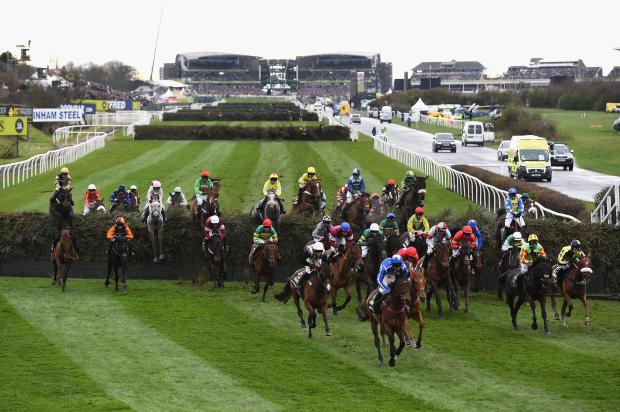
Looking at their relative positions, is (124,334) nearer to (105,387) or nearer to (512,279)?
(105,387)

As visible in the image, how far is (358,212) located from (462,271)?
3.75 metres

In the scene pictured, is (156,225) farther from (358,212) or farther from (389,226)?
(389,226)

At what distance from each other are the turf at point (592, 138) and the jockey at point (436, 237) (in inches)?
1296

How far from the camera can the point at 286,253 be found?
22.7 m

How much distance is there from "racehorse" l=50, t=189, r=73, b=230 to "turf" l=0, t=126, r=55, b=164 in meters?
29.8

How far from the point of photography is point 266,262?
19500 millimetres

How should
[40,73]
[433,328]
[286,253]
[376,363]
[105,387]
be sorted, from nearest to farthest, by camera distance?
[105,387] → [376,363] → [433,328] → [286,253] → [40,73]

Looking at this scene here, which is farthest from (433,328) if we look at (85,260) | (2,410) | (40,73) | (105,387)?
(40,73)

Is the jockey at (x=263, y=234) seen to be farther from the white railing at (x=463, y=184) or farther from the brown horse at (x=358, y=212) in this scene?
the white railing at (x=463, y=184)

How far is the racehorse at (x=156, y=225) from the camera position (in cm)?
2225

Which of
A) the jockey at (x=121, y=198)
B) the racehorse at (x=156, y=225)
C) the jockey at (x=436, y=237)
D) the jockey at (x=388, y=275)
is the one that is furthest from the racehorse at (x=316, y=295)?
the jockey at (x=121, y=198)

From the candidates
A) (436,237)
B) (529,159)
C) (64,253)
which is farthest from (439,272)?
(529,159)

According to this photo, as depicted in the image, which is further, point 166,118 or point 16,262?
point 166,118

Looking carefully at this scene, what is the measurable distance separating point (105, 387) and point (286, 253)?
33.1 ft
